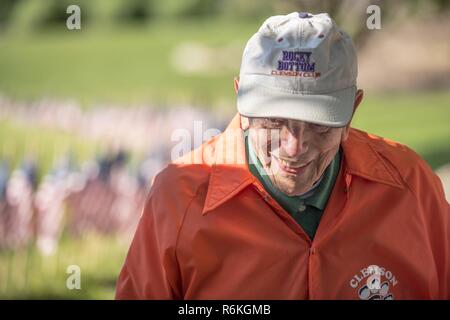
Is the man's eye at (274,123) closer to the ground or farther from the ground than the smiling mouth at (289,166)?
farther from the ground

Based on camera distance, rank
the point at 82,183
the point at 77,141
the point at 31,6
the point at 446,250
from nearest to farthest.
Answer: the point at 446,250
the point at 82,183
the point at 77,141
the point at 31,6

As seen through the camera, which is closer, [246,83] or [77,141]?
[246,83]

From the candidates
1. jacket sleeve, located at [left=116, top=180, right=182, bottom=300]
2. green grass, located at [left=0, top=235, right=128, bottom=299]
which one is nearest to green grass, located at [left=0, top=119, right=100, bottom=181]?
green grass, located at [left=0, top=235, right=128, bottom=299]

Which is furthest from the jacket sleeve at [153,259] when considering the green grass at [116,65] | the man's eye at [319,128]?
the green grass at [116,65]

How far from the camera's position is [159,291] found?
2.66 m

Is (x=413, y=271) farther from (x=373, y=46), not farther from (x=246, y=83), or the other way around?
(x=373, y=46)

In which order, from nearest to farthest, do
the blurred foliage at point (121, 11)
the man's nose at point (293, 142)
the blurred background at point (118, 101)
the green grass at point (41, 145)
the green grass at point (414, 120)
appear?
the man's nose at point (293, 142) < the blurred background at point (118, 101) < the green grass at point (41, 145) < the green grass at point (414, 120) < the blurred foliage at point (121, 11)

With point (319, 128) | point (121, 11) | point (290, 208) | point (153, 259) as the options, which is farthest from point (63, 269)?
point (121, 11)

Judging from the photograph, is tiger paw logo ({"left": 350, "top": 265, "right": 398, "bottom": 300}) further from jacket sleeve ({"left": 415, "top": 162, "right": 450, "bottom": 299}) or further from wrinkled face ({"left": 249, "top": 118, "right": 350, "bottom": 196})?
wrinkled face ({"left": 249, "top": 118, "right": 350, "bottom": 196})

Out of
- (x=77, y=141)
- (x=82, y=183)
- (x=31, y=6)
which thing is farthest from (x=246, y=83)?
(x=31, y=6)

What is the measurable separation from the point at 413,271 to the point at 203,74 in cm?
784

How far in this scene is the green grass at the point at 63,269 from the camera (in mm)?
5074

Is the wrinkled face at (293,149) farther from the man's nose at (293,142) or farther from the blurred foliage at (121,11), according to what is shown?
the blurred foliage at (121,11)

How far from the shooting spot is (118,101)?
8.91 m
